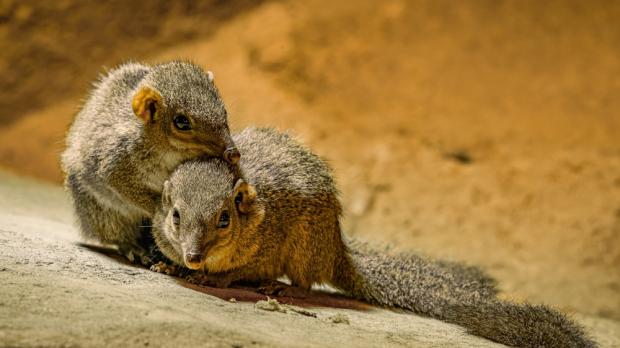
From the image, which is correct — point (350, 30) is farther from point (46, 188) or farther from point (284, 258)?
point (284, 258)

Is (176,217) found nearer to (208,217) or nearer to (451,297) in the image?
(208,217)

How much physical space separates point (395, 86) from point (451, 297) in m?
5.67

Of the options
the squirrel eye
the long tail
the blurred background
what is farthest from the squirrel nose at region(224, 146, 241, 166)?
the blurred background

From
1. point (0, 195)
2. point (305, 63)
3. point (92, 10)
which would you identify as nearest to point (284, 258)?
point (0, 195)

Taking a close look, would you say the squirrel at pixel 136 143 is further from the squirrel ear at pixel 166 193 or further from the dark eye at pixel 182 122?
the squirrel ear at pixel 166 193

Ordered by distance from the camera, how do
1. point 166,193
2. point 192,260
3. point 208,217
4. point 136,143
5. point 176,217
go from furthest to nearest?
point 136,143, point 166,193, point 176,217, point 208,217, point 192,260

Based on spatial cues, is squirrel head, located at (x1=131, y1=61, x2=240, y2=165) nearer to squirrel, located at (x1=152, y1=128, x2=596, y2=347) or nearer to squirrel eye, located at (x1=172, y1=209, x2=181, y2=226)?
squirrel, located at (x1=152, y1=128, x2=596, y2=347)

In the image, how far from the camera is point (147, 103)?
5734 millimetres

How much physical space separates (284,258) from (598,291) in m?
4.10

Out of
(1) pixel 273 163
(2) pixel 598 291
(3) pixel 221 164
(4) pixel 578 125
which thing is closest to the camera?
(3) pixel 221 164

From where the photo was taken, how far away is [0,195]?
24.9ft

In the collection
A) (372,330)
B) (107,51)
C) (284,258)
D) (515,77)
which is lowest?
(372,330)

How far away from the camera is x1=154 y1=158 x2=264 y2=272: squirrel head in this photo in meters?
5.12

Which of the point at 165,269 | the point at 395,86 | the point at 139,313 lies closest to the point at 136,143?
the point at 165,269
